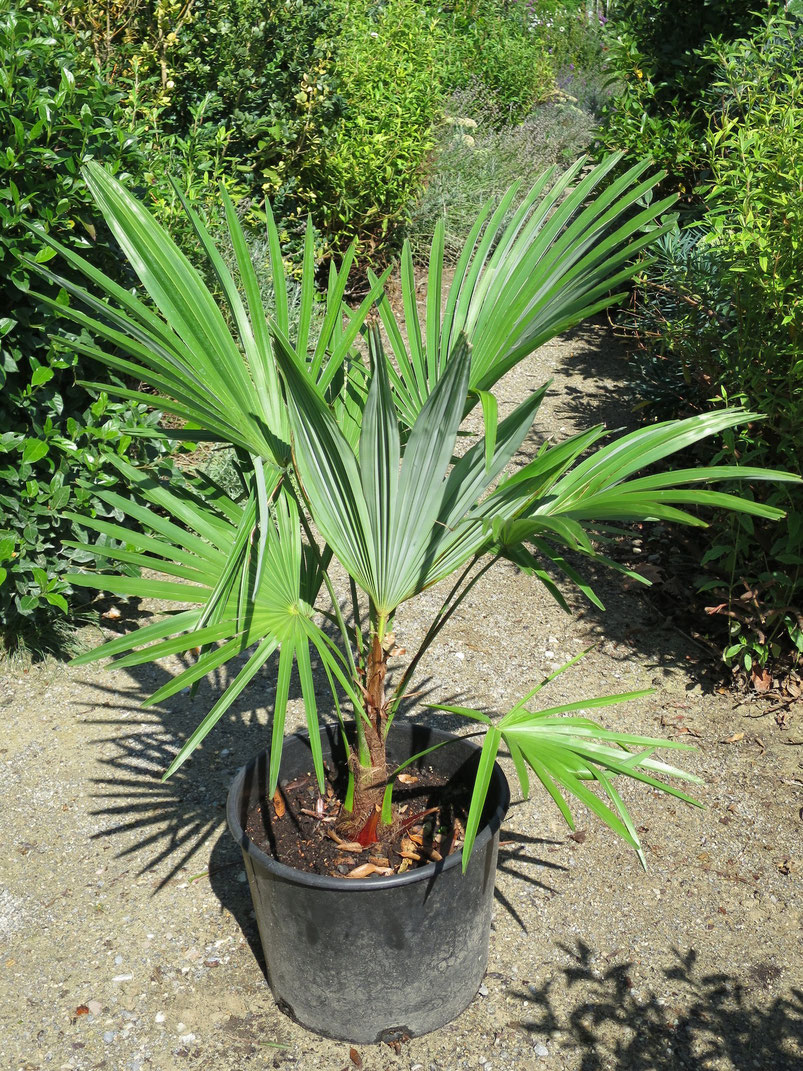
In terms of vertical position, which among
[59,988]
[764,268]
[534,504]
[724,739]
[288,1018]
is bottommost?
[59,988]

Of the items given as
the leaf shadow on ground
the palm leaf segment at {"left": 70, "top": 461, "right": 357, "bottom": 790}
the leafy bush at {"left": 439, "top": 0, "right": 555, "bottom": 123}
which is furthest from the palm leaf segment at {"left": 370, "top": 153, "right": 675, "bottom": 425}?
the leafy bush at {"left": 439, "top": 0, "right": 555, "bottom": 123}

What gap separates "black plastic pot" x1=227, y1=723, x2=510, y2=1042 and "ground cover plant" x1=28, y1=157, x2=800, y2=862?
0.92ft

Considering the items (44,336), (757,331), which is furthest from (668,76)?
(44,336)

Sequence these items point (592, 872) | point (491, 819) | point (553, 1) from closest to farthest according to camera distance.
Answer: point (491, 819) → point (592, 872) → point (553, 1)

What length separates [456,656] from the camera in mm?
3965

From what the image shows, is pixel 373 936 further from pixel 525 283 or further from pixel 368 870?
pixel 525 283

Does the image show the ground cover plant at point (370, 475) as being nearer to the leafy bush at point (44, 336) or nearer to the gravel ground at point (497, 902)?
the gravel ground at point (497, 902)

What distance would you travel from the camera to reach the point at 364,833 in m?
2.45

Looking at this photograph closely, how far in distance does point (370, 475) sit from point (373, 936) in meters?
→ 1.05

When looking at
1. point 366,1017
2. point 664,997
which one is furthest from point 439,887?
point 664,997

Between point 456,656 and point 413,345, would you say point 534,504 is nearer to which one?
point 413,345

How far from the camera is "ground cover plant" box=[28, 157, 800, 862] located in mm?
1855

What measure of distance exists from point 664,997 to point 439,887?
800 millimetres

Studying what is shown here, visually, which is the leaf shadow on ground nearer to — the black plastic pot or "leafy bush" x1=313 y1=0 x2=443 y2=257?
the black plastic pot
